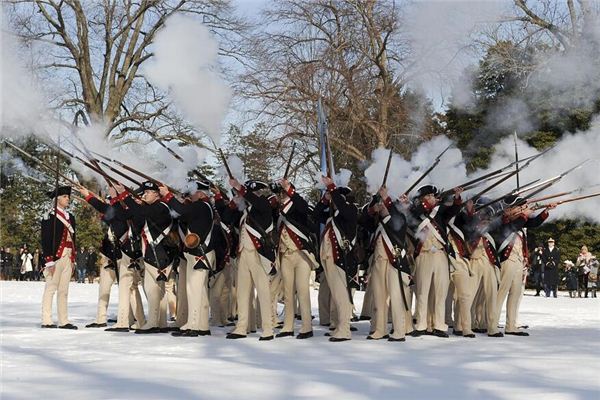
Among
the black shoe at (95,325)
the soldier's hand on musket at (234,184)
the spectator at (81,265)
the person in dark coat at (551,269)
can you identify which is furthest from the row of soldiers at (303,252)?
the spectator at (81,265)

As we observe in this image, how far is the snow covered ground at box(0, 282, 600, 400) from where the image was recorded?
21.1 feet

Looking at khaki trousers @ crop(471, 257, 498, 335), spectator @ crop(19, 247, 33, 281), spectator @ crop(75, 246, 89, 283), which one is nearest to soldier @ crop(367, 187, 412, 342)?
khaki trousers @ crop(471, 257, 498, 335)

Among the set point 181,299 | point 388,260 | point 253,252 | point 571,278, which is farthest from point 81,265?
point 388,260

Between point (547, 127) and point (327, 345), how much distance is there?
11596mm

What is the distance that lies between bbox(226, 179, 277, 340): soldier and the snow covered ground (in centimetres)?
37

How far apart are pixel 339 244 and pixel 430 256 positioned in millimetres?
1028

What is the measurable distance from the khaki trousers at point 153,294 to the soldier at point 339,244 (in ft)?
6.11

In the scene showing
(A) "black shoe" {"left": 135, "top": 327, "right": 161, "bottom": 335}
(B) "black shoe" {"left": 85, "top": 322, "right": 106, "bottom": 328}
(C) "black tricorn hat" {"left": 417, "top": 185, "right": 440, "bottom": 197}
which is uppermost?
(C) "black tricorn hat" {"left": 417, "top": 185, "right": 440, "bottom": 197}

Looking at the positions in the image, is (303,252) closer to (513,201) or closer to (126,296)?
(126,296)

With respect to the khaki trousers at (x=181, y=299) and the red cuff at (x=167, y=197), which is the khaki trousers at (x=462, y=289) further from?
the red cuff at (x=167, y=197)

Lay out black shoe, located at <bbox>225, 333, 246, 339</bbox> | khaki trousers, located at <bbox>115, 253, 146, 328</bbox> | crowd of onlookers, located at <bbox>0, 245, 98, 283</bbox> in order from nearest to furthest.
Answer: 1. black shoe, located at <bbox>225, 333, 246, 339</bbox>
2. khaki trousers, located at <bbox>115, 253, 146, 328</bbox>
3. crowd of onlookers, located at <bbox>0, 245, 98, 283</bbox>

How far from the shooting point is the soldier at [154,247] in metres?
10.9

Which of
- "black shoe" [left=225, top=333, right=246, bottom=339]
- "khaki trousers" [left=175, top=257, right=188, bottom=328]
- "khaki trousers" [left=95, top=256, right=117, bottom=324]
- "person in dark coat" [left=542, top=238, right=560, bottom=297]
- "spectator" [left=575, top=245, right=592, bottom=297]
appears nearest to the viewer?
"black shoe" [left=225, top=333, right=246, bottom=339]

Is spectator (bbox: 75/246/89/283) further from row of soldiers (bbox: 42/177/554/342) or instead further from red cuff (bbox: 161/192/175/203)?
red cuff (bbox: 161/192/175/203)
